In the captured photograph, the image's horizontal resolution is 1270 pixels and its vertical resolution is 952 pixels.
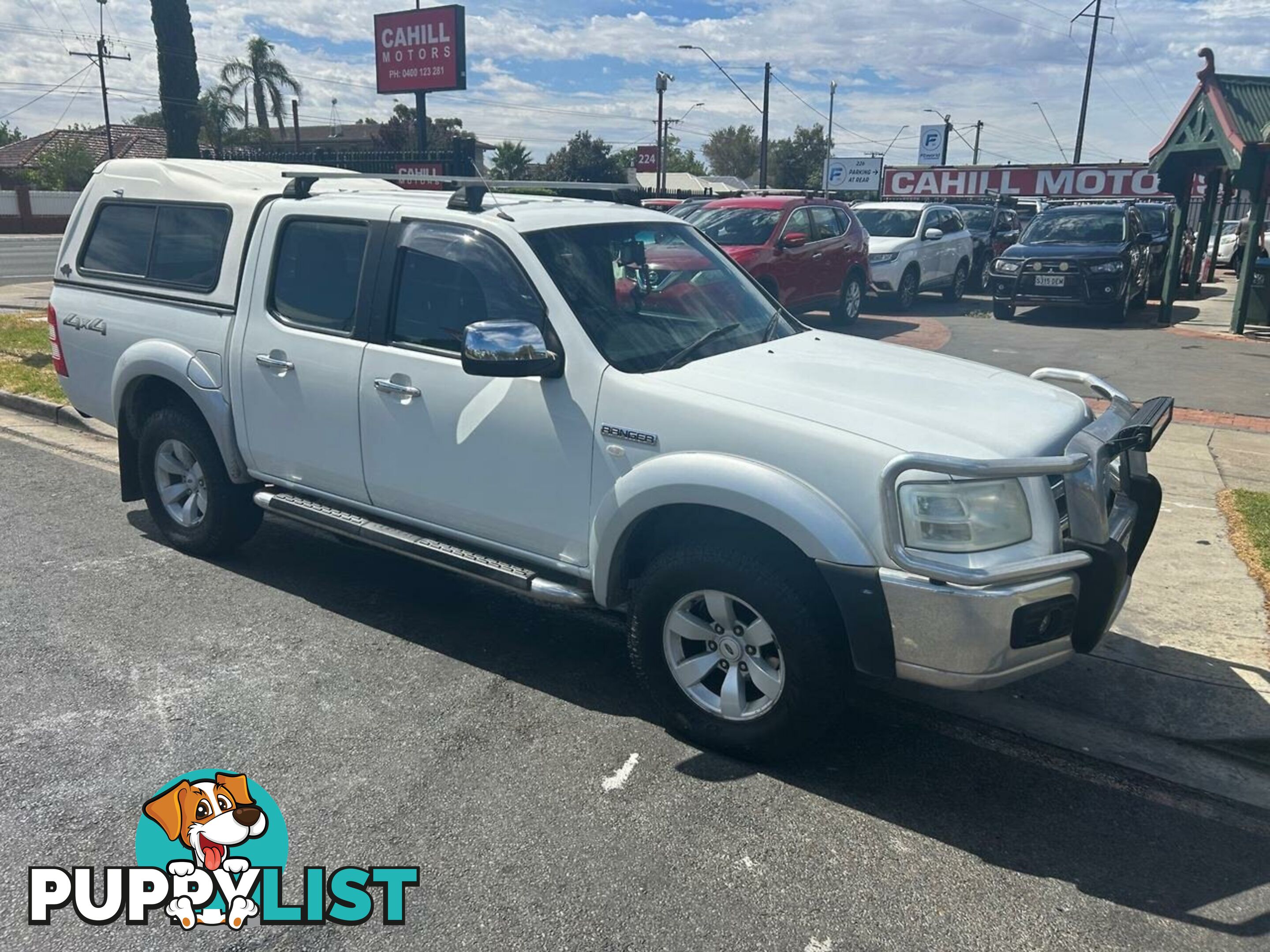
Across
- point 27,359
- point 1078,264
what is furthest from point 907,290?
point 27,359

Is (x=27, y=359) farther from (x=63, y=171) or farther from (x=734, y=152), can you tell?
(x=734, y=152)

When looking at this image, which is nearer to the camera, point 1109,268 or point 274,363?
point 274,363

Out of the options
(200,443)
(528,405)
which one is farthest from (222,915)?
(200,443)

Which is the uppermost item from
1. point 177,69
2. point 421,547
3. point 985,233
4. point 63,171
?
point 177,69

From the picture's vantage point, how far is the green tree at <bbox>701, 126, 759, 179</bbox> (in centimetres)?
10600

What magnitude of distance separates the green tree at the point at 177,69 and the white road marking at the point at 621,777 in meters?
11.8

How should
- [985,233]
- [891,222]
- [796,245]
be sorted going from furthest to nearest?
[985,233]
[891,222]
[796,245]

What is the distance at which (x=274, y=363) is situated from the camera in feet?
15.9

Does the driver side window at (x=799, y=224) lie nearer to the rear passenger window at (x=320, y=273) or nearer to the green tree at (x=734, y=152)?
the rear passenger window at (x=320, y=273)

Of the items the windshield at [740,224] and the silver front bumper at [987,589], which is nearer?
the silver front bumper at [987,589]

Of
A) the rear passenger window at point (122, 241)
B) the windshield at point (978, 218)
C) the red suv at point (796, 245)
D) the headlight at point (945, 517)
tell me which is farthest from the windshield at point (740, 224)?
the windshield at point (978, 218)

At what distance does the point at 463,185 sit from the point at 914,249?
14.5 metres

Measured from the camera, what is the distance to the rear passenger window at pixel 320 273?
184 inches

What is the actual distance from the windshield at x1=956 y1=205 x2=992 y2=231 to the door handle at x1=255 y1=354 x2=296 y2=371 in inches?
811
